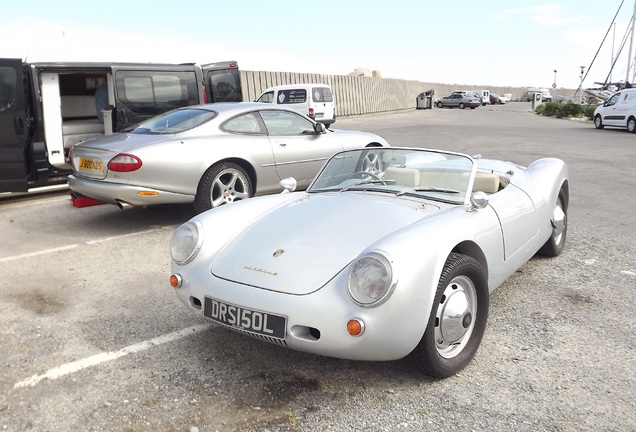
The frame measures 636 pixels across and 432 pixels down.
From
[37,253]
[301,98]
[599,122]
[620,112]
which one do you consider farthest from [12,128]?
[599,122]

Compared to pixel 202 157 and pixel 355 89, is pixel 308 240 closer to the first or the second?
pixel 202 157

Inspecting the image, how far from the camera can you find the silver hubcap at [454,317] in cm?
298

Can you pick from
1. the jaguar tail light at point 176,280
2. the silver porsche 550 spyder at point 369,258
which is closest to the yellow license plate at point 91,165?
the silver porsche 550 spyder at point 369,258

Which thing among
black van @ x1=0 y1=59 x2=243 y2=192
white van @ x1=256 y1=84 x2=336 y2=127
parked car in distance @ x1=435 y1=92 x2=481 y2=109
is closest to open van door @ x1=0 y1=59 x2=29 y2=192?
black van @ x1=0 y1=59 x2=243 y2=192

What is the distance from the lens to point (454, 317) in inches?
118

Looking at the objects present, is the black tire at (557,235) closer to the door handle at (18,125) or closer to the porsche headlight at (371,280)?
the porsche headlight at (371,280)

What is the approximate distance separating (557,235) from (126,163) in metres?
4.27

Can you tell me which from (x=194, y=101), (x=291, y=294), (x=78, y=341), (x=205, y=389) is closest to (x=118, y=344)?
(x=78, y=341)

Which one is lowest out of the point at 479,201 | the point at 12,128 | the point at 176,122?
the point at 479,201

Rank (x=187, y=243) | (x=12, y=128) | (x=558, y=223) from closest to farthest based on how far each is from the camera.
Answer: (x=187, y=243)
(x=558, y=223)
(x=12, y=128)

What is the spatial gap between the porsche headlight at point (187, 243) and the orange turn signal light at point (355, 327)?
1.13 metres

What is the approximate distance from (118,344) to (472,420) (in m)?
2.14

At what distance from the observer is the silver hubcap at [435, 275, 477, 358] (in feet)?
9.78

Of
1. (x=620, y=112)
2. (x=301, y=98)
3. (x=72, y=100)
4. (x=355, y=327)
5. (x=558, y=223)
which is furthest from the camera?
(x=620, y=112)
